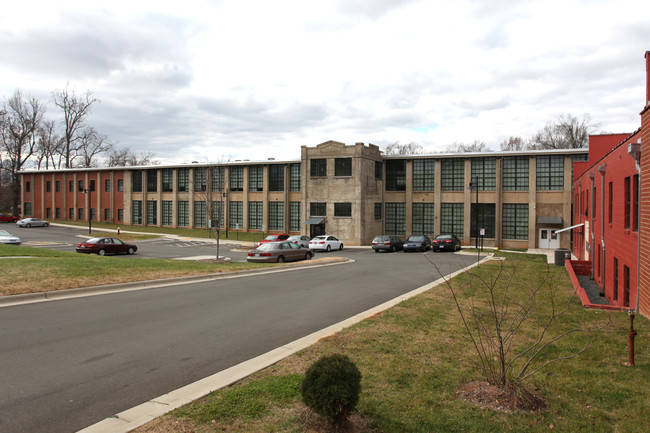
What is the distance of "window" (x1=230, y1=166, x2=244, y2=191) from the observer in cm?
5819

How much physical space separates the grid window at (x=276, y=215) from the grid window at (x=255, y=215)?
125cm

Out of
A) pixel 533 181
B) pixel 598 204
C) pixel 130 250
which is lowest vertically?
pixel 130 250

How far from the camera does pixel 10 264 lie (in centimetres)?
1614

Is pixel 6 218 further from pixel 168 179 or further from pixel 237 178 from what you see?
pixel 237 178

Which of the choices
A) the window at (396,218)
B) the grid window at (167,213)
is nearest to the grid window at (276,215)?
the window at (396,218)

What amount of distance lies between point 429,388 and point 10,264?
52.3 feet

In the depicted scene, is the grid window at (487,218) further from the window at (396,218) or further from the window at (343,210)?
the window at (343,210)

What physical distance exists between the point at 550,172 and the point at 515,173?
9.95 feet

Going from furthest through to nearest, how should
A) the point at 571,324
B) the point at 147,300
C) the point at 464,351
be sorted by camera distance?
the point at 147,300, the point at 571,324, the point at 464,351

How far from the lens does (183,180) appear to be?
202 ft

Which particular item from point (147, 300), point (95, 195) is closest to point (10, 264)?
point (147, 300)

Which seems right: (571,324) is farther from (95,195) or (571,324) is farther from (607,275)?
(95,195)

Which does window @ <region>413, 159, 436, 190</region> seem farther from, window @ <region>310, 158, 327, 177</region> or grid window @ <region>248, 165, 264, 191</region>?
grid window @ <region>248, 165, 264, 191</region>

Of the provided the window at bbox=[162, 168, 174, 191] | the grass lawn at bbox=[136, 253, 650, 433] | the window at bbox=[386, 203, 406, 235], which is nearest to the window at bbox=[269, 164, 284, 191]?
the window at bbox=[386, 203, 406, 235]
